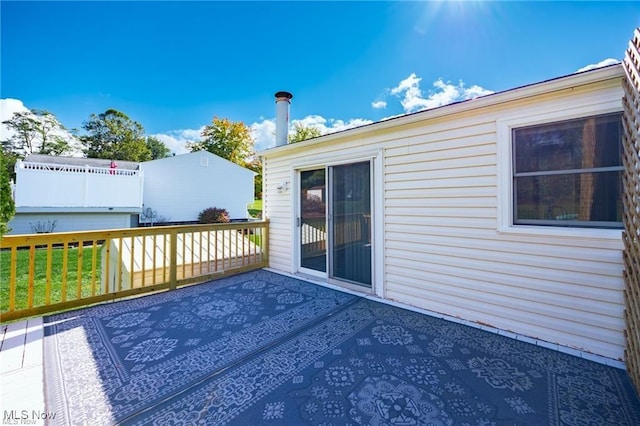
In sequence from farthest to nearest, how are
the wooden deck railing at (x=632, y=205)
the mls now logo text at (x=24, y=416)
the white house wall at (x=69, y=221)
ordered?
the white house wall at (x=69, y=221) < the wooden deck railing at (x=632, y=205) < the mls now logo text at (x=24, y=416)

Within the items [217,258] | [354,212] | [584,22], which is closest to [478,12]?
[584,22]

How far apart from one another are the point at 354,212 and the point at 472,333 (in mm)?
2181

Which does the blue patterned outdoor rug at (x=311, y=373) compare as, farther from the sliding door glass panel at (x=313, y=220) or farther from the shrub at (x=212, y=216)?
the shrub at (x=212, y=216)

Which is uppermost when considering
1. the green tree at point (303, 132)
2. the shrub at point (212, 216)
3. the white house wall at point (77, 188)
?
the green tree at point (303, 132)

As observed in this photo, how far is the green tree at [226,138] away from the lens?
2548cm

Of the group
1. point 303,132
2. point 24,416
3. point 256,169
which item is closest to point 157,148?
point 256,169

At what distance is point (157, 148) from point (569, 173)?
134 feet

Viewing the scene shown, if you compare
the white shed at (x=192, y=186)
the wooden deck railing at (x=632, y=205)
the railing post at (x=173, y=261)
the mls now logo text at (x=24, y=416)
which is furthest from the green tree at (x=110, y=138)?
the wooden deck railing at (x=632, y=205)

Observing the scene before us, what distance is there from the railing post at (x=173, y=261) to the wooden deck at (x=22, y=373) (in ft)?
4.86

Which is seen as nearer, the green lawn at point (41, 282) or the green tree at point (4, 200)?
the green tree at point (4, 200)

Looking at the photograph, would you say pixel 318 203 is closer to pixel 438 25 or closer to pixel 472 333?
pixel 472 333

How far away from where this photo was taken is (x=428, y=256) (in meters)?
3.38

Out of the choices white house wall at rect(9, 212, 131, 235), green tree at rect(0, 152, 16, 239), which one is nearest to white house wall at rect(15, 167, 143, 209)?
white house wall at rect(9, 212, 131, 235)

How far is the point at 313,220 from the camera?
4.76 metres
